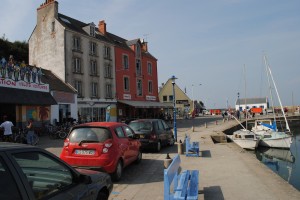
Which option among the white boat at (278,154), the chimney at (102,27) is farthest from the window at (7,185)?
the chimney at (102,27)

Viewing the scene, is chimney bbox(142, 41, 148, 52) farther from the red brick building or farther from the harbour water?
the harbour water

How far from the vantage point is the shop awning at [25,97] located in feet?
66.3

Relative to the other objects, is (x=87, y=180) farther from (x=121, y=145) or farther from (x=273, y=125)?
(x=273, y=125)

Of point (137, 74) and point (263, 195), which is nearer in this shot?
point (263, 195)

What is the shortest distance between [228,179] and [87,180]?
17.4 ft

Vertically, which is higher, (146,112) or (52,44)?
(52,44)

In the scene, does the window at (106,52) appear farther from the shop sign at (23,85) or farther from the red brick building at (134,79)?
the shop sign at (23,85)

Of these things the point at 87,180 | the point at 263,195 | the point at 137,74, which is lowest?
the point at 263,195

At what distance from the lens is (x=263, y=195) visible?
6879mm

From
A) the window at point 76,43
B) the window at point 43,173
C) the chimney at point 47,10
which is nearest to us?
the window at point 43,173

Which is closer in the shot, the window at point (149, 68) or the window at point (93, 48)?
the window at point (93, 48)

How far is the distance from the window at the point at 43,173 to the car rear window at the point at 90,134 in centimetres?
449

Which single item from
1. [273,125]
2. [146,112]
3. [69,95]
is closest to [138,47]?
[146,112]

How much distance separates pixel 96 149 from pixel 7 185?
18.0ft
